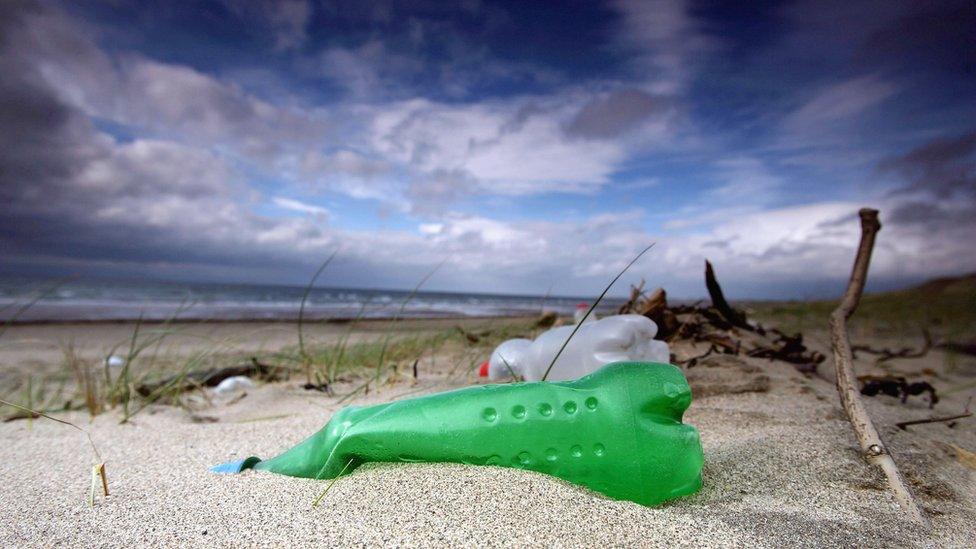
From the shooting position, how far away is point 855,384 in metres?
1.38

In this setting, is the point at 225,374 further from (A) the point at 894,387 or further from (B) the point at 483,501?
(A) the point at 894,387

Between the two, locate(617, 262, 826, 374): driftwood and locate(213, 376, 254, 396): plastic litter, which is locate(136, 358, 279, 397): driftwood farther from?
locate(617, 262, 826, 374): driftwood

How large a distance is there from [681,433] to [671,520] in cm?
17

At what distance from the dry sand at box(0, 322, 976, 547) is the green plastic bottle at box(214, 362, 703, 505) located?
0.11ft

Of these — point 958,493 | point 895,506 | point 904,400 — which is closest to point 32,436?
point 895,506

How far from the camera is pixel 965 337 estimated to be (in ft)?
17.3

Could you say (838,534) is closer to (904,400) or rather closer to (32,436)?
(904,400)

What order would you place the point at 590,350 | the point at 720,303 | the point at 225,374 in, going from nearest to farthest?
the point at 590,350
the point at 720,303
the point at 225,374

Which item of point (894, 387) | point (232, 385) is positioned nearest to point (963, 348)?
point (894, 387)

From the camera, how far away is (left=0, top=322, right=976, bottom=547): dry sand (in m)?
0.93

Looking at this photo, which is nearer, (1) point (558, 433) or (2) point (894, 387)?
(1) point (558, 433)

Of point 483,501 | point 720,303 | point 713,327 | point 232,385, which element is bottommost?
point 232,385

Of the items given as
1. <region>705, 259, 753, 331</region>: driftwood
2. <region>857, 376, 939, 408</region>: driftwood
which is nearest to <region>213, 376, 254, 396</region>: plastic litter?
<region>705, 259, 753, 331</region>: driftwood

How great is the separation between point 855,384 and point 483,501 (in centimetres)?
104
